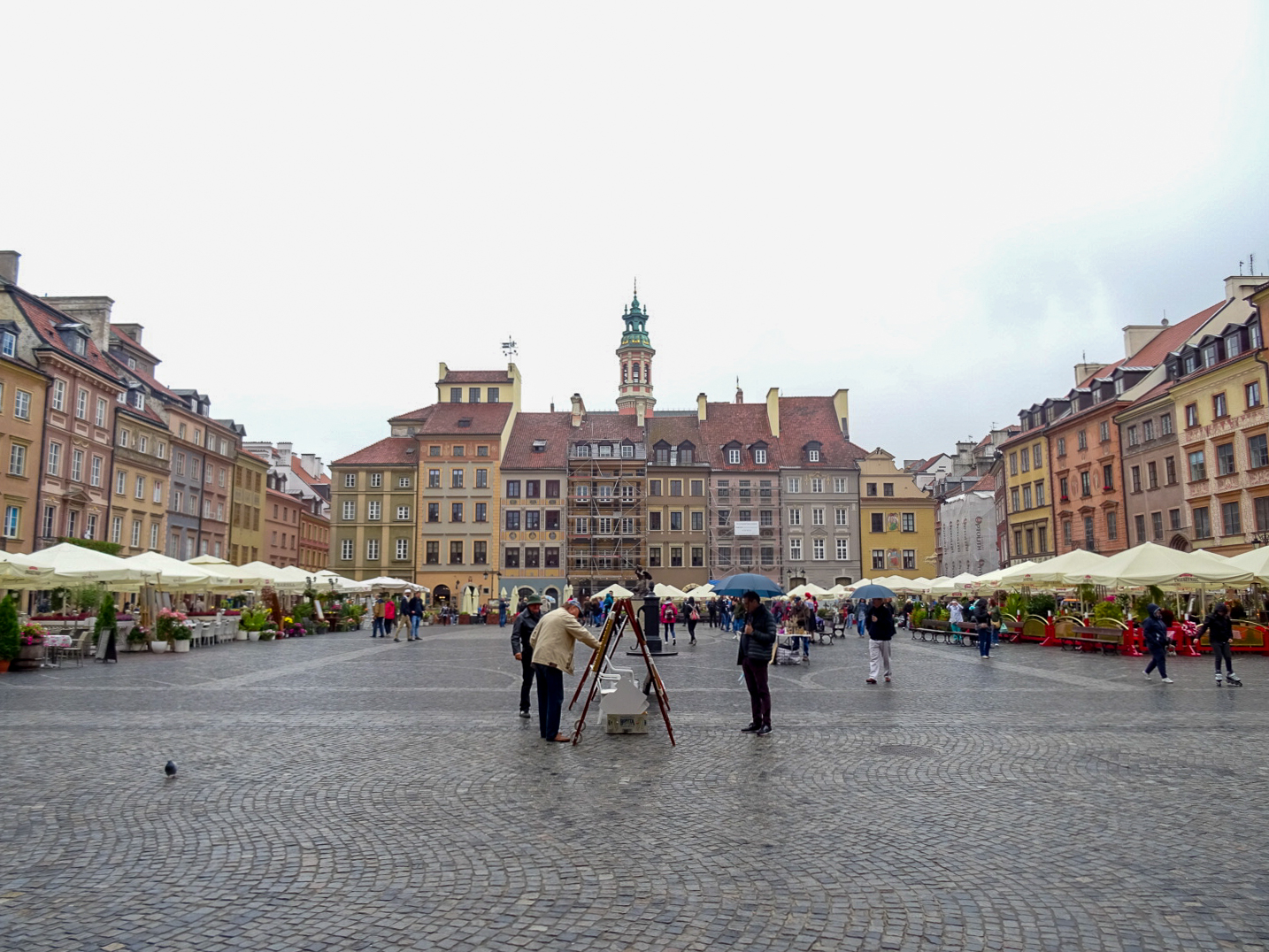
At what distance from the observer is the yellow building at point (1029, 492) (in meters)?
56.9

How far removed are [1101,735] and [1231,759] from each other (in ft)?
5.49

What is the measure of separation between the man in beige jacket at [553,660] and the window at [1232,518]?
38221mm

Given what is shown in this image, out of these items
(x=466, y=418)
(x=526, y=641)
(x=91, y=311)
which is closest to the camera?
(x=526, y=641)

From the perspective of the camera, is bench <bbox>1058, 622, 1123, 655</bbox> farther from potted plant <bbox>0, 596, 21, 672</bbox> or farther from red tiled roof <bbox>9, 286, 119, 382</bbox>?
red tiled roof <bbox>9, 286, 119, 382</bbox>

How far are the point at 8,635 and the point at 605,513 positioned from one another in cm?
5214

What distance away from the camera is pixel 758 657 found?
459 inches

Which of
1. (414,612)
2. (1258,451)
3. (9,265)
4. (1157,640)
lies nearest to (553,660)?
(1157,640)

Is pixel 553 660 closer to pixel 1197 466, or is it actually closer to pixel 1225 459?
pixel 1225 459

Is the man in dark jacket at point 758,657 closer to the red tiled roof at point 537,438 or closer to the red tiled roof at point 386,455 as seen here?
the red tiled roof at point 537,438

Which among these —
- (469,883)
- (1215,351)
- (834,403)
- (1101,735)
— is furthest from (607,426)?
(469,883)

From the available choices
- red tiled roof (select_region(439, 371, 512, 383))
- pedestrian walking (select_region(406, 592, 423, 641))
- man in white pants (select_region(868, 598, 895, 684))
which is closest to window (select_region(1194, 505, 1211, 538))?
man in white pants (select_region(868, 598, 895, 684))

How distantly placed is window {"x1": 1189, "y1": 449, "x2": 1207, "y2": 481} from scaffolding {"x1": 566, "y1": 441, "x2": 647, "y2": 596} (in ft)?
121

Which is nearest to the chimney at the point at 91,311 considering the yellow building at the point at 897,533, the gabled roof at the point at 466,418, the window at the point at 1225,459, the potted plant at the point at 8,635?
the gabled roof at the point at 466,418

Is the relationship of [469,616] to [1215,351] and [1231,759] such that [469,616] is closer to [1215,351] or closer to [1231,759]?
Answer: [1215,351]
